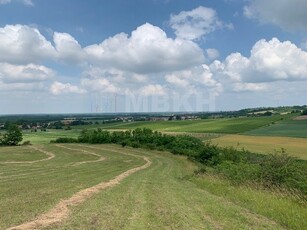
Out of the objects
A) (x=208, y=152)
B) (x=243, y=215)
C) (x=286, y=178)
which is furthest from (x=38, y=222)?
(x=208, y=152)

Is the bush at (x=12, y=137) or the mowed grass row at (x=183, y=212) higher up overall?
the mowed grass row at (x=183, y=212)

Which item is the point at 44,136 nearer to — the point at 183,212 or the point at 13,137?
the point at 13,137

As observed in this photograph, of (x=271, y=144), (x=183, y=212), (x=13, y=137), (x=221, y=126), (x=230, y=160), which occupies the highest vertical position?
(x=183, y=212)

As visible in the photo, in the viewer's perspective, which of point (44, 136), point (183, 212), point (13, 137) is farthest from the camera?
point (44, 136)

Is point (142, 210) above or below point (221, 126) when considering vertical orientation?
above

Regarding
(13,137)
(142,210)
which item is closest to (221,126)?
(13,137)

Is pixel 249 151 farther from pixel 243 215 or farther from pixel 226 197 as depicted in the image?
pixel 243 215

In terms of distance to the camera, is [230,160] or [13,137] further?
[13,137]

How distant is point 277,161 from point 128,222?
18.8m

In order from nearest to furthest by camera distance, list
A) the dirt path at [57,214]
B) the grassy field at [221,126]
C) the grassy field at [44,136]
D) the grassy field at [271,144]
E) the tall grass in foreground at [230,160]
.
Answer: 1. the dirt path at [57,214]
2. the tall grass in foreground at [230,160]
3. the grassy field at [271,144]
4. the grassy field at [221,126]
5. the grassy field at [44,136]

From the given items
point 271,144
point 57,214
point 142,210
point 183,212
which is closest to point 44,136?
point 271,144

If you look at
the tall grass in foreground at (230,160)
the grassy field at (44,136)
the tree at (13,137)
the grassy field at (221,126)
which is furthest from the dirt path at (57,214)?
the tree at (13,137)

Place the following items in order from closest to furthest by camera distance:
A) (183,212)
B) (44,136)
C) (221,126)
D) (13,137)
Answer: (183,212), (13,137), (221,126), (44,136)

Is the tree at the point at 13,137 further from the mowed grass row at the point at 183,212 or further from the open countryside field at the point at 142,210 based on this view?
the mowed grass row at the point at 183,212
